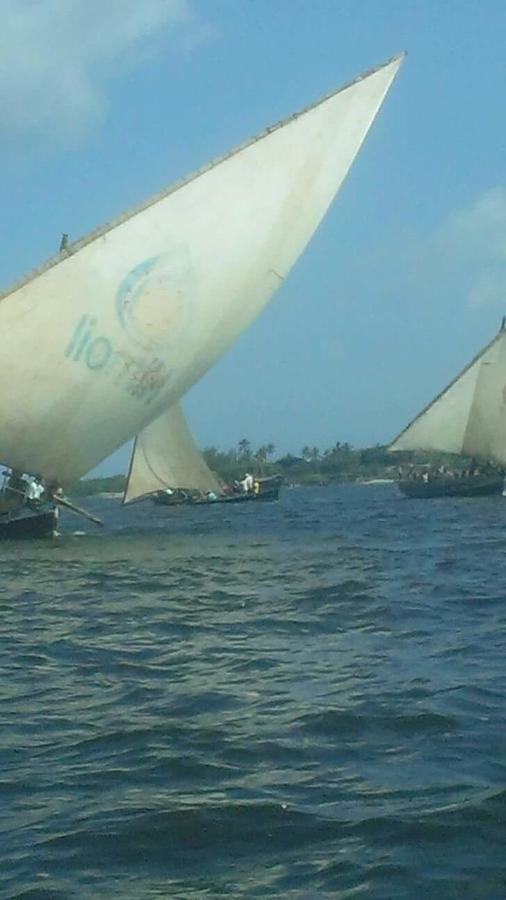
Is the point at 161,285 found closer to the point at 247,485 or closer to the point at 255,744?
the point at 255,744

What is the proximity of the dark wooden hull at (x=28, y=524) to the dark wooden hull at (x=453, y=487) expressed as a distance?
4378cm

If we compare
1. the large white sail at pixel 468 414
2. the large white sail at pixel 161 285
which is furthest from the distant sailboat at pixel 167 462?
the large white sail at pixel 161 285

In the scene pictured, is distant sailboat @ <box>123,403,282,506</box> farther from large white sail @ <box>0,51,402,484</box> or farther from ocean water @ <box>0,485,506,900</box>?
ocean water @ <box>0,485,506,900</box>

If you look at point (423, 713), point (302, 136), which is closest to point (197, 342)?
point (302, 136)

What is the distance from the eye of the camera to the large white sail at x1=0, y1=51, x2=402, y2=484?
26.1m

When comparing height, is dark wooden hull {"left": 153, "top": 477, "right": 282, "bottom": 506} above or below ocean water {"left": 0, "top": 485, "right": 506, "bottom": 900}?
above

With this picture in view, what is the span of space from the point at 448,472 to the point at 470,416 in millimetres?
13056

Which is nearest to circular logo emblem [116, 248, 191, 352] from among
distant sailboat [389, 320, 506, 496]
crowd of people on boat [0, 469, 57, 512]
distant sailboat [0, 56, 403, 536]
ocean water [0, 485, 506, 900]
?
distant sailboat [0, 56, 403, 536]

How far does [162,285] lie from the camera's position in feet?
→ 89.1

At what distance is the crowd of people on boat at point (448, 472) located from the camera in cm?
7169

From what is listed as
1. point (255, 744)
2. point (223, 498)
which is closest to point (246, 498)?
point (223, 498)

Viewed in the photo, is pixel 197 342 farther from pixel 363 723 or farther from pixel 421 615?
pixel 363 723

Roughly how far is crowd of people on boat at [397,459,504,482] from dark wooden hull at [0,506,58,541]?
4259 centimetres

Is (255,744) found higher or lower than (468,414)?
lower
